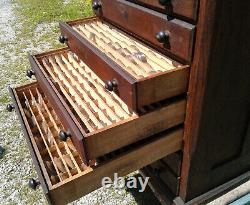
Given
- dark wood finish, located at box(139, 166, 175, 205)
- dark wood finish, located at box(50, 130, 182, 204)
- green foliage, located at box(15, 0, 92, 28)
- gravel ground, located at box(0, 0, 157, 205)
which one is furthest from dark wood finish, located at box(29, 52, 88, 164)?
green foliage, located at box(15, 0, 92, 28)

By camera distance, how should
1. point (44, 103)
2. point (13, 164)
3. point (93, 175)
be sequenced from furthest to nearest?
point (13, 164)
point (44, 103)
point (93, 175)

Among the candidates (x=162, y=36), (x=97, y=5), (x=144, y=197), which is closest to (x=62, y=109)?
(x=162, y=36)

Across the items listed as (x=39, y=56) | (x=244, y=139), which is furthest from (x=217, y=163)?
(x=39, y=56)

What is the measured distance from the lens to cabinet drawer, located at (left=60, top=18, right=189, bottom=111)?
111 cm

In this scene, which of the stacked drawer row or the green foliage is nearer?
the stacked drawer row

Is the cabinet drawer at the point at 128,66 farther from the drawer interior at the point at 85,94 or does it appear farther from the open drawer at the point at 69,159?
the open drawer at the point at 69,159

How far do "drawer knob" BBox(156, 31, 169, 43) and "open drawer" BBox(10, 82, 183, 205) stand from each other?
385 millimetres

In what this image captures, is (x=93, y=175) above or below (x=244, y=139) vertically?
above

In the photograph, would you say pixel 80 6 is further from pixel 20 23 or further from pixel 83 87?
pixel 83 87

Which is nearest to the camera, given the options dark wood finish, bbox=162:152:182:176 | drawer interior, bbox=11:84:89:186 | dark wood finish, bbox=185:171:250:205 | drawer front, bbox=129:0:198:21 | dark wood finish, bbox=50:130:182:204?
drawer front, bbox=129:0:198:21

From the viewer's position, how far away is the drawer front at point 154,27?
112cm

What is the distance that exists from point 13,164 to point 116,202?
905 millimetres

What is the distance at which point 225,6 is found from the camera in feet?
3.35

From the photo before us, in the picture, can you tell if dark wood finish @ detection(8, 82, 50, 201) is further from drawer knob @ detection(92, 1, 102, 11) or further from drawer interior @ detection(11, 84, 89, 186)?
drawer knob @ detection(92, 1, 102, 11)
